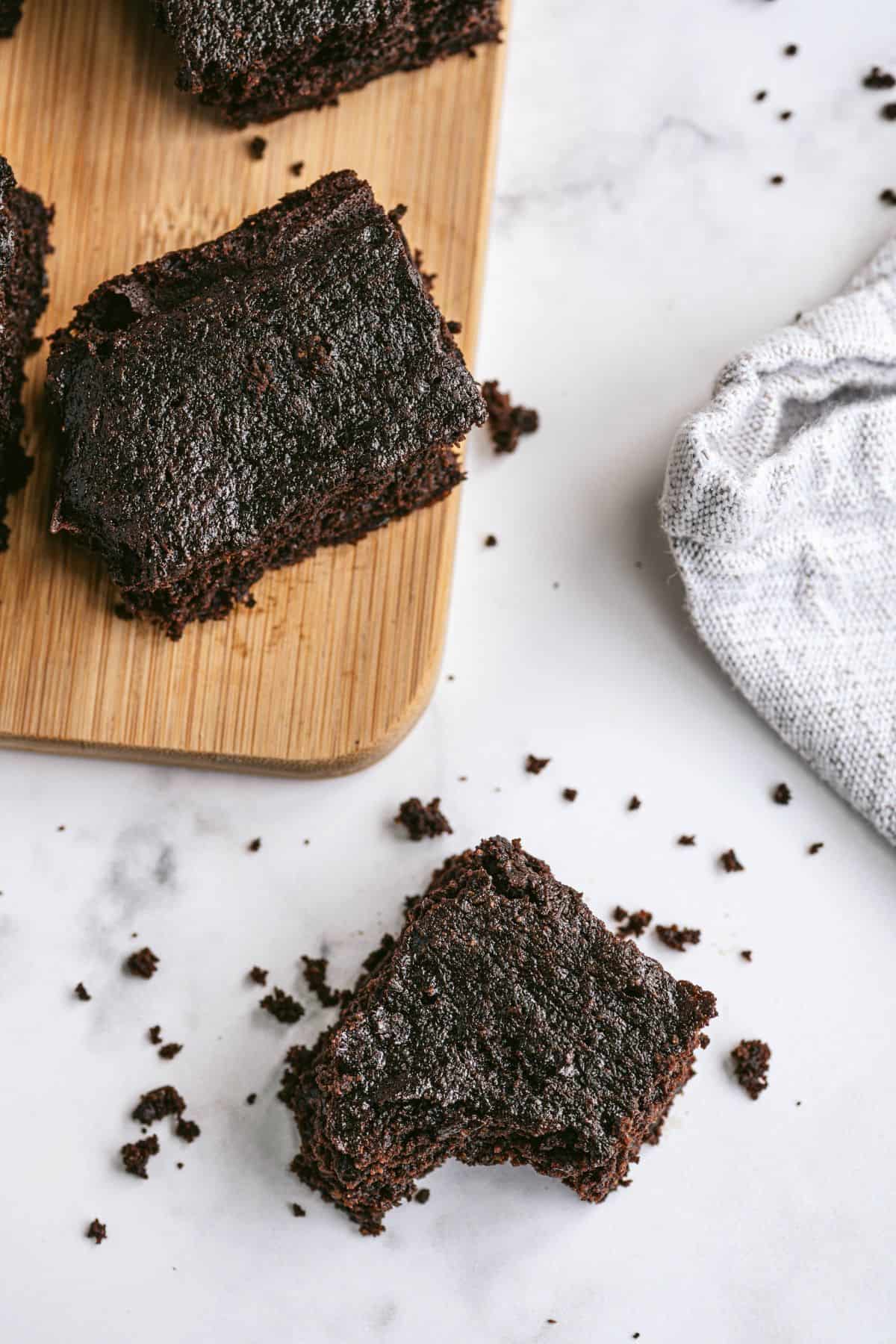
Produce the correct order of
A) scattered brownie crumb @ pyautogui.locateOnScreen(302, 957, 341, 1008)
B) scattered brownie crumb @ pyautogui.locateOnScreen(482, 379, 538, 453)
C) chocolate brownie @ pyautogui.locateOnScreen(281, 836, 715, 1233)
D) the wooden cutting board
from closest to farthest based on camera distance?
1. chocolate brownie @ pyautogui.locateOnScreen(281, 836, 715, 1233)
2. the wooden cutting board
3. scattered brownie crumb @ pyautogui.locateOnScreen(302, 957, 341, 1008)
4. scattered brownie crumb @ pyautogui.locateOnScreen(482, 379, 538, 453)

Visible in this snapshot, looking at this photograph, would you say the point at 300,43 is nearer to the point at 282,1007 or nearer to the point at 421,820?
the point at 421,820

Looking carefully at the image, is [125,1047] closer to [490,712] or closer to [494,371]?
[490,712]

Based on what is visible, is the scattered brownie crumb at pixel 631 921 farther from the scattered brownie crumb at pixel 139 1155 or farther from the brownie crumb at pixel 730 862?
the scattered brownie crumb at pixel 139 1155

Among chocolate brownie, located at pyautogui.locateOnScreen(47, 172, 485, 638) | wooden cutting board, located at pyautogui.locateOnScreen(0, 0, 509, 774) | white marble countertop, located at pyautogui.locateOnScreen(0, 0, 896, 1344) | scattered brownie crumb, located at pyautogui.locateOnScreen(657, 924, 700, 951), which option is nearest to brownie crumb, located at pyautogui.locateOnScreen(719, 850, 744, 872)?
white marble countertop, located at pyautogui.locateOnScreen(0, 0, 896, 1344)

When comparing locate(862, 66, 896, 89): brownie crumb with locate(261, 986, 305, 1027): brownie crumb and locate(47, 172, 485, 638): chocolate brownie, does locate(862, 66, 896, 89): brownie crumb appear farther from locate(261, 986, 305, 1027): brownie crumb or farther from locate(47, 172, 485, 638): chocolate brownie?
locate(261, 986, 305, 1027): brownie crumb

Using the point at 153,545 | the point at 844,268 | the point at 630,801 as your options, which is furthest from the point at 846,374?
the point at 153,545

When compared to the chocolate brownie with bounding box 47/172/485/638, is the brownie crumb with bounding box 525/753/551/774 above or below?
below

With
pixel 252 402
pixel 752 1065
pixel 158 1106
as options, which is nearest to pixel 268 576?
pixel 252 402

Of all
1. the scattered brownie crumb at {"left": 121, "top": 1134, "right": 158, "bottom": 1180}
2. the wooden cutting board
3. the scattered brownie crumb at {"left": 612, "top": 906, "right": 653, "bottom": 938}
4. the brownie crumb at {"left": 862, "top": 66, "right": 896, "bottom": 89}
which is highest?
the brownie crumb at {"left": 862, "top": 66, "right": 896, "bottom": 89}
